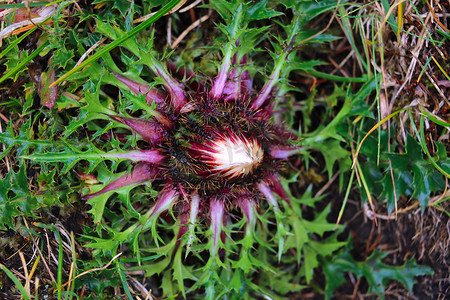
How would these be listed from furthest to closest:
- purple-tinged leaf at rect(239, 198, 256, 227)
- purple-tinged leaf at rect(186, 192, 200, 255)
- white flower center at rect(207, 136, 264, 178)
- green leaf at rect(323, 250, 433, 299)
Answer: green leaf at rect(323, 250, 433, 299) < purple-tinged leaf at rect(239, 198, 256, 227) < purple-tinged leaf at rect(186, 192, 200, 255) < white flower center at rect(207, 136, 264, 178)

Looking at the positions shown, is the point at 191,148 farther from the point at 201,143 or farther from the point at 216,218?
the point at 216,218

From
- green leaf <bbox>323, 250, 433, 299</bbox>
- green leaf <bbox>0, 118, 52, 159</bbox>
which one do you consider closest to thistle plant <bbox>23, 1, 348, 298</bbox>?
green leaf <bbox>0, 118, 52, 159</bbox>

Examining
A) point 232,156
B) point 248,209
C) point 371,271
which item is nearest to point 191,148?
point 232,156

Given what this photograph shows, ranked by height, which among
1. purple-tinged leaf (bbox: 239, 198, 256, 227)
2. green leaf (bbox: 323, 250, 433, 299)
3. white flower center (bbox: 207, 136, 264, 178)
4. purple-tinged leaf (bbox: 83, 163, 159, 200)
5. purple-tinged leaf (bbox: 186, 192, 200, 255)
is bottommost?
green leaf (bbox: 323, 250, 433, 299)

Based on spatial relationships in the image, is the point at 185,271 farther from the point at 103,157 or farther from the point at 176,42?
the point at 176,42

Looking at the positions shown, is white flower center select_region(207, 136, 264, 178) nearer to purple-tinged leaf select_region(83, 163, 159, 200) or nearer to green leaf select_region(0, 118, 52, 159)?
purple-tinged leaf select_region(83, 163, 159, 200)

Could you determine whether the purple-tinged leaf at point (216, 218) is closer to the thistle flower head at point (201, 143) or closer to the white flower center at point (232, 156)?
the thistle flower head at point (201, 143)
